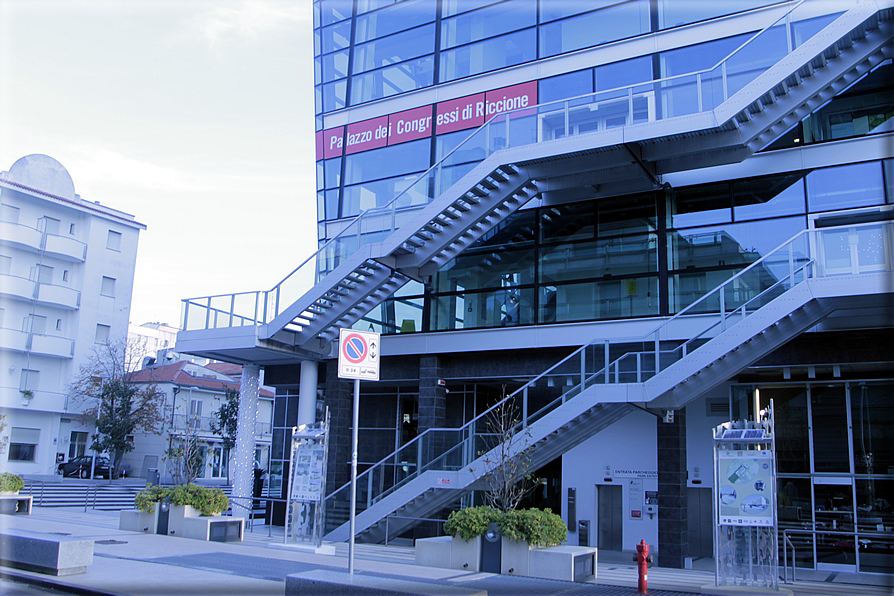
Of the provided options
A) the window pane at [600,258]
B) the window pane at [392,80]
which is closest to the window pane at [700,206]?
the window pane at [600,258]

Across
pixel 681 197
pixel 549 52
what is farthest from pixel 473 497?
pixel 549 52

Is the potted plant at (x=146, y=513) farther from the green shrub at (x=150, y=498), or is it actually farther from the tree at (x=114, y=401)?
the tree at (x=114, y=401)

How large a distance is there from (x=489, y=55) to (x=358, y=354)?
1452cm

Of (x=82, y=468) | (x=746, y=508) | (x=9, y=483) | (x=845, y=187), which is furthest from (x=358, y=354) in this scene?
(x=82, y=468)

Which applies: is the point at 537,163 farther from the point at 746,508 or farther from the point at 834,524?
the point at 834,524

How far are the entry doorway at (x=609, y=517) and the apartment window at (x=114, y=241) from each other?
43.6 meters

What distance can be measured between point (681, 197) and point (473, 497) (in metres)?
9.18

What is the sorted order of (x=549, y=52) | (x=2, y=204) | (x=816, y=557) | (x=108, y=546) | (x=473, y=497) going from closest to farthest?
1. (x=108, y=546)
2. (x=816, y=557)
3. (x=473, y=497)
4. (x=549, y=52)
5. (x=2, y=204)

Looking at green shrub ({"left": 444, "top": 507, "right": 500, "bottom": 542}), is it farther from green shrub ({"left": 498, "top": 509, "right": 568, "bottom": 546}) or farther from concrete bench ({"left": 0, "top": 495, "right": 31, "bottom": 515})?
concrete bench ({"left": 0, "top": 495, "right": 31, "bottom": 515})

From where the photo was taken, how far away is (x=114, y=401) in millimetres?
46250

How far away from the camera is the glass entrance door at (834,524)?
16.7 meters

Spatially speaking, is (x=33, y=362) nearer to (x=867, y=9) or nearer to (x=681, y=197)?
(x=681, y=197)

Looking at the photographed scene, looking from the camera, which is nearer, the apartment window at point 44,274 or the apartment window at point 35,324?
the apartment window at point 35,324

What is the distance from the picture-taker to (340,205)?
24.0 meters
